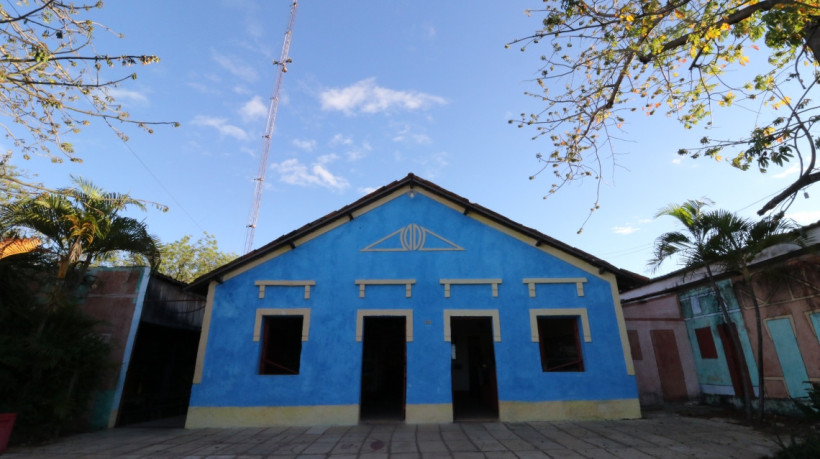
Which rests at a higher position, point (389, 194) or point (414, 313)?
point (389, 194)

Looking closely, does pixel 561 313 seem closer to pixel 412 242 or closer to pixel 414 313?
pixel 414 313

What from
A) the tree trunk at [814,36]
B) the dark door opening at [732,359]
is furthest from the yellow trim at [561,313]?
the tree trunk at [814,36]

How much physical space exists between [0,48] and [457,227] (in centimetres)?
936

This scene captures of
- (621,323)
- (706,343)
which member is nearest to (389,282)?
(621,323)

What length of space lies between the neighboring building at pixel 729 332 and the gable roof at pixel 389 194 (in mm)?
1851

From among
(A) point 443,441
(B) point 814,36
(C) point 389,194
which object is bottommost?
(A) point 443,441

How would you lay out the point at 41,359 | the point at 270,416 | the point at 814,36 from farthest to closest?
the point at 270,416, the point at 41,359, the point at 814,36

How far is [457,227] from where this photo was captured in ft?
35.4

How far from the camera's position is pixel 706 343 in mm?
10898

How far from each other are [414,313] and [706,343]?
28.9 ft

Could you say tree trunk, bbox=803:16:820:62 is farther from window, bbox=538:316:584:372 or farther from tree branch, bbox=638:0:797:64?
window, bbox=538:316:584:372

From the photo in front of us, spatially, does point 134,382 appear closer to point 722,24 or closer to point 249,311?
point 249,311

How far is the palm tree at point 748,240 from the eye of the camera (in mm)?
7930

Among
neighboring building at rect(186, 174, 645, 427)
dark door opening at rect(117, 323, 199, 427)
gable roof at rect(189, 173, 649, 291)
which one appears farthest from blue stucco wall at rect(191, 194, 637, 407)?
dark door opening at rect(117, 323, 199, 427)
